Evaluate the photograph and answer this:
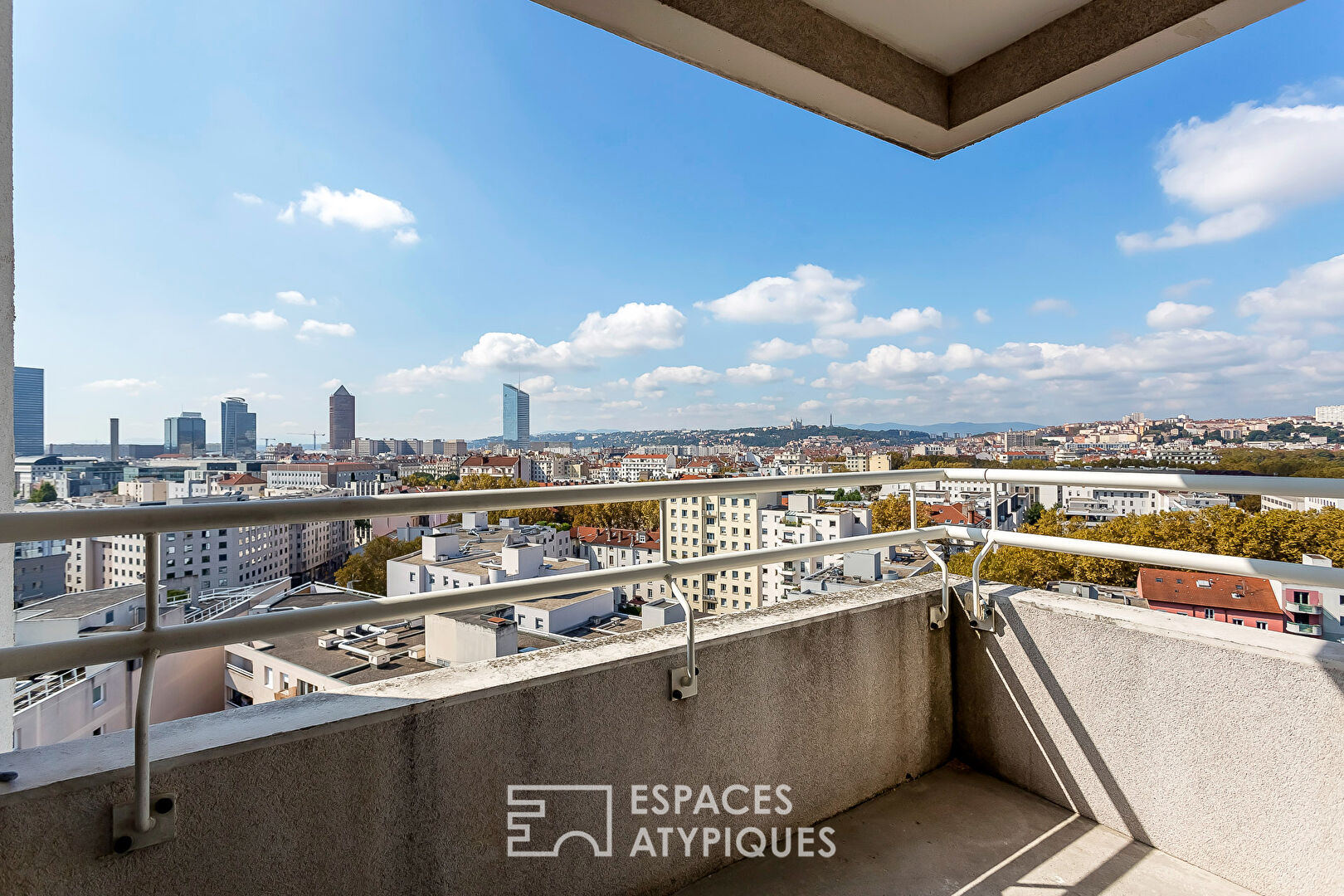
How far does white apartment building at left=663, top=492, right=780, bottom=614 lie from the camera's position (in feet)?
5.16

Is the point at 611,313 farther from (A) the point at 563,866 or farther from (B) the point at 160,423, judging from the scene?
(A) the point at 563,866

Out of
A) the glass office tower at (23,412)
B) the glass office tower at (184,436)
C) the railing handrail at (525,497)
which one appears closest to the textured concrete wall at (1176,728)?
the railing handrail at (525,497)

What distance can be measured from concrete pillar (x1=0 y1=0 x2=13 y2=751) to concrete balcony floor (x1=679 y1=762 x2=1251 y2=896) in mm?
1683

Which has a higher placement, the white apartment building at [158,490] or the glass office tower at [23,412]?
the glass office tower at [23,412]

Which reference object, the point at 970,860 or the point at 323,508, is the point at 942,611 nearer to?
the point at 970,860

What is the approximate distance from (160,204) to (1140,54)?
18198mm

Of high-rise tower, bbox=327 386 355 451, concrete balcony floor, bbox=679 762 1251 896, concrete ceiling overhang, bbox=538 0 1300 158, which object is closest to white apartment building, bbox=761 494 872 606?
concrete balcony floor, bbox=679 762 1251 896

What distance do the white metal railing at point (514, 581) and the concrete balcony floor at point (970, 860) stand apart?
58 cm

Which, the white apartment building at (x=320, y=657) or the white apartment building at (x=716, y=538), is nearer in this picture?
the white apartment building at (x=320, y=657)

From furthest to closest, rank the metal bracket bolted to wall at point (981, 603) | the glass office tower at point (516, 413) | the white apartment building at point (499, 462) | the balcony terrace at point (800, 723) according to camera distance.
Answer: the glass office tower at point (516, 413)
the white apartment building at point (499, 462)
the metal bracket bolted to wall at point (981, 603)
the balcony terrace at point (800, 723)

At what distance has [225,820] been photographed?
0.94 metres

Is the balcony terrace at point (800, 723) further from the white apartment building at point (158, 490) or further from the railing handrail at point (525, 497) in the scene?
the white apartment building at point (158, 490)

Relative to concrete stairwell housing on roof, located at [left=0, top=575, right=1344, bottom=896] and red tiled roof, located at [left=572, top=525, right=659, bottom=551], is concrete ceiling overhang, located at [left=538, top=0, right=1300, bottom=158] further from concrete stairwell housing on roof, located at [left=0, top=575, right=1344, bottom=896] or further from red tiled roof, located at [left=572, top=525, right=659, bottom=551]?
concrete stairwell housing on roof, located at [left=0, top=575, right=1344, bottom=896]

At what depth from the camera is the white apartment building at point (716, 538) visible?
157cm
